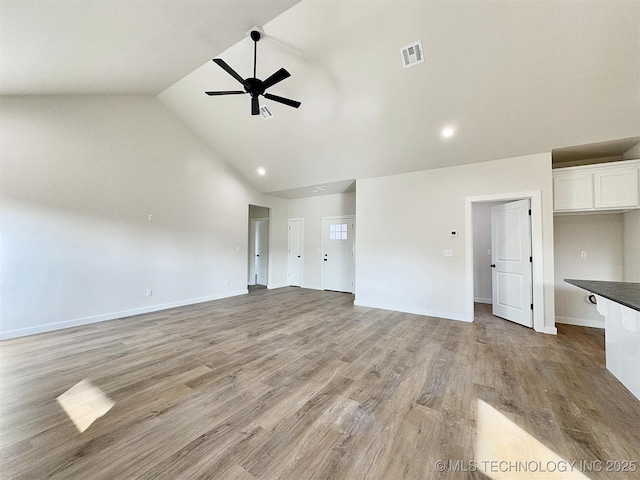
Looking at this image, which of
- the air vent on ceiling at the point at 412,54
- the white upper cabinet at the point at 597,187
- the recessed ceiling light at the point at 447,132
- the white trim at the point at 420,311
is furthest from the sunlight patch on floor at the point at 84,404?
the white upper cabinet at the point at 597,187

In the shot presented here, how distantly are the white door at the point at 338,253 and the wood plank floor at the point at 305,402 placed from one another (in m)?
3.09

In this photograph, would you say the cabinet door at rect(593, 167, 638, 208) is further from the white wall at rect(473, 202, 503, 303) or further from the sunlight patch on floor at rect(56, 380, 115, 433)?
the sunlight patch on floor at rect(56, 380, 115, 433)

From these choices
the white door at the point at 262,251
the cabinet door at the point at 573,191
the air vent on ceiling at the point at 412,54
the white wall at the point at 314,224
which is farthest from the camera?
the white door at the point at 262,251

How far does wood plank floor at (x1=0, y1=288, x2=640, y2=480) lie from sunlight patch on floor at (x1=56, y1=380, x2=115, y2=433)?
5 centimetres

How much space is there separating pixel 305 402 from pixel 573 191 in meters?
4.87

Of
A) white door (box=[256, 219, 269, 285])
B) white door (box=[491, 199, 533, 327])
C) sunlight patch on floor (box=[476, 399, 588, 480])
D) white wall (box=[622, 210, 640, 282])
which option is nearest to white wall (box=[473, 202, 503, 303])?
white door (box=[491, 199, 533, 327])

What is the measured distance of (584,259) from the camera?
13.2 ft

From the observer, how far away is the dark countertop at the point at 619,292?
5.99 ft

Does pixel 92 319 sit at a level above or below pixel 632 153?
below

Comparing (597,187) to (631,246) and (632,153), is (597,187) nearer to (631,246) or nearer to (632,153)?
(632,153)

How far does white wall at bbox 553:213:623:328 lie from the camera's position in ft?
12.6

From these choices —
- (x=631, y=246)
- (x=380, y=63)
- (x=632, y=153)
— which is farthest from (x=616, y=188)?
(x=380, y=63)

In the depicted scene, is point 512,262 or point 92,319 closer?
point 92,319

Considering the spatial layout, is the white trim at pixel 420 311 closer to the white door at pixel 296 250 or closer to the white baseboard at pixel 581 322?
the white baseboard at pixel 581 322
